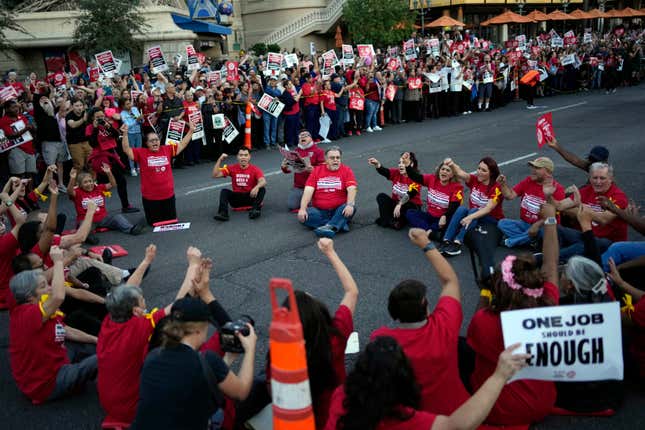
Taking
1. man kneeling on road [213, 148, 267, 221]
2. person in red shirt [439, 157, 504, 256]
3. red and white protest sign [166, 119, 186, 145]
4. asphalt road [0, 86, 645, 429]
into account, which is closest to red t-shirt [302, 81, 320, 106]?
asphalt road [0, 86, 645, 429]

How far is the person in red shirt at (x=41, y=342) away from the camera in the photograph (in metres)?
4.32

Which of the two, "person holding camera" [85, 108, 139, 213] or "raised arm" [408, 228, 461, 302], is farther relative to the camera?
"person holding camera" [85, 108, 139, 213]

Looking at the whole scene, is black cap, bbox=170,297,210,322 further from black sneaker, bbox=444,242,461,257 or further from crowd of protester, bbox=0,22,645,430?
black sneaker, bbox=444,242,461,257

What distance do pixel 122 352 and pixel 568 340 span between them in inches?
107

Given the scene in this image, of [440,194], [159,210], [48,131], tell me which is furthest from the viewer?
[48,131]

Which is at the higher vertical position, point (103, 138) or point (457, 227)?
point (103, 138)

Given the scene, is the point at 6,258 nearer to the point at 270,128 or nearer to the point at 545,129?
the point at 545,129

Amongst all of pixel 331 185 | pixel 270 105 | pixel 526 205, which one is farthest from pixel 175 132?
pixel 526 205

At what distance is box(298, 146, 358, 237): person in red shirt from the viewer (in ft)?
27.9

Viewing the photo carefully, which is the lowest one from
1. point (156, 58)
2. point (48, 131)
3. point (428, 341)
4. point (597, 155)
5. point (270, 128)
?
point (428, 341)

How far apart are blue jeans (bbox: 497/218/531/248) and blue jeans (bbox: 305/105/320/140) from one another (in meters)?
10.4

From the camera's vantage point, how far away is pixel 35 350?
14.4 ft

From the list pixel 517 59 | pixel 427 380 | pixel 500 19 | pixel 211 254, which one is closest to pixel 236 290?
pixel 211 254

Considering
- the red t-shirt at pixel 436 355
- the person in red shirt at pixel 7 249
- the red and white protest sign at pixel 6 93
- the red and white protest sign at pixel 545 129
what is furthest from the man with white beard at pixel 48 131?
the red t-shirt at pixel 436 355
